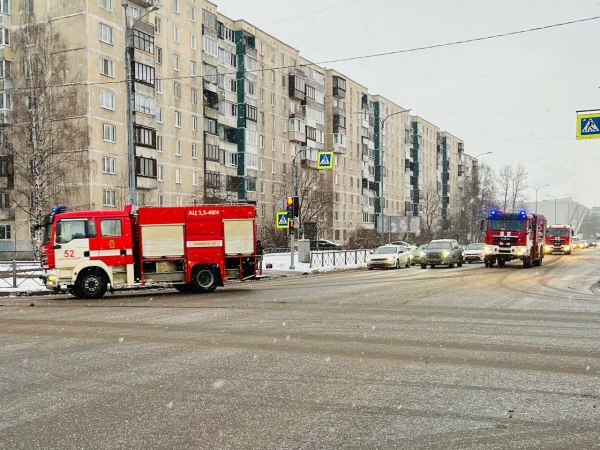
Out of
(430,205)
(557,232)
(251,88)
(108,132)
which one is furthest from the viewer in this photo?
(430,205)

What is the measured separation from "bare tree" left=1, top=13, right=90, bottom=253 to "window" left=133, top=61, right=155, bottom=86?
4.96 m

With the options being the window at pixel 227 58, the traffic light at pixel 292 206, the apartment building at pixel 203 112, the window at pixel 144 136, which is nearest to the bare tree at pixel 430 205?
the apartment building at pixel 203 112

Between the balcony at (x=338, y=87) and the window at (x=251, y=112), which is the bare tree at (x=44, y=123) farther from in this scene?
the balcony at (x=338, y=87)

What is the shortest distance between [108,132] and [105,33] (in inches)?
288

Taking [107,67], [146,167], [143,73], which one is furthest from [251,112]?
[107,67]

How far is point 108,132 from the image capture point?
4672cm

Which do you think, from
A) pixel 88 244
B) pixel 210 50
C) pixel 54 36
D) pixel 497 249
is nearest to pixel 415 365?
pixel 88 244

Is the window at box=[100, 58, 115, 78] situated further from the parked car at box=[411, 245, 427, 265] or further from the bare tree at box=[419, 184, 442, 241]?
the bare tree at box=[419, 184, 442, 241]

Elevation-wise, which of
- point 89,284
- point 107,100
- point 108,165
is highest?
point 107,100

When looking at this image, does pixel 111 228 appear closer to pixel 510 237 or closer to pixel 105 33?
pixel 510 237

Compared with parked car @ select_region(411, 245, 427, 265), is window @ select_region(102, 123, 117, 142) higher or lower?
higher

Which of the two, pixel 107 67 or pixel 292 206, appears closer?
pixel 292 206

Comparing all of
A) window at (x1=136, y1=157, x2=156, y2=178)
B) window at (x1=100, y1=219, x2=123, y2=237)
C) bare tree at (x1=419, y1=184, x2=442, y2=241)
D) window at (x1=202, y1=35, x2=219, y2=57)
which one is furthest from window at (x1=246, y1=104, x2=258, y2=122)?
window at (x1=100, y1=219, x2=123, y2=237)

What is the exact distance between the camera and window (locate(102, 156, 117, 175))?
151ft
